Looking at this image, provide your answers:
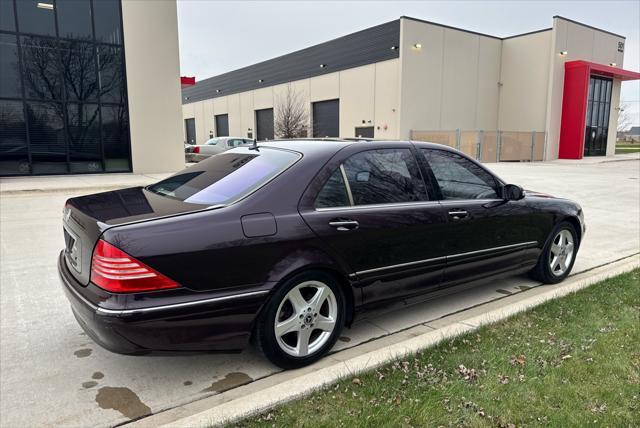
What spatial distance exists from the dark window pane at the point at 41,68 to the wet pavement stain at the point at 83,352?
624 inches

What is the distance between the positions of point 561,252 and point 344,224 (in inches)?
120

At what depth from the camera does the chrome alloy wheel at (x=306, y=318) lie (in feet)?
10.4

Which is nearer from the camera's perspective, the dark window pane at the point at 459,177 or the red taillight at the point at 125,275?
the red taillight at the point at 125,275

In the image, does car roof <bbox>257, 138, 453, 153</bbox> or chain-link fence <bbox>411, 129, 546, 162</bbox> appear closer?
car roof <bbox>257, 138, 453, 153</bbox>

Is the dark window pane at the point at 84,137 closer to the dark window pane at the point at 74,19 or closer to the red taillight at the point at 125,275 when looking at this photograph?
the dark window pane at the point at 74,19

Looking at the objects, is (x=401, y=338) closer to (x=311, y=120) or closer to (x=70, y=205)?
(x=70, y=205)

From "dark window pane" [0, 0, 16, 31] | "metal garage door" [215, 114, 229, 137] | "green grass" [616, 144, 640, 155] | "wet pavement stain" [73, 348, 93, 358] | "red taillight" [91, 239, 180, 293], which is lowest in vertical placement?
"green grass" [616, 144, 640, 155]

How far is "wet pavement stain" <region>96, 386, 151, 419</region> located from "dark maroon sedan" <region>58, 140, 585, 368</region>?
0.38 meters

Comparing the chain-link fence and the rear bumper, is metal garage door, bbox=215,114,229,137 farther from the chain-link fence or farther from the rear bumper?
the rear bumper

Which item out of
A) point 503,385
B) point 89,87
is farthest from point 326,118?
point 503,385

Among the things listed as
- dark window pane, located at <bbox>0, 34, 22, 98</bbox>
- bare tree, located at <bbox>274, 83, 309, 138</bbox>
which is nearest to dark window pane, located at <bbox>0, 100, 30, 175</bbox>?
dark window pane, located at <bbox>0, 34, 22, 98</bbox>

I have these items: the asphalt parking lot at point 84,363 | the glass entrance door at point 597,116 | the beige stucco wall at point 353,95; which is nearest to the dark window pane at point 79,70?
the asphalt parking lot at point 84,363

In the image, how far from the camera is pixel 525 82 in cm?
3334

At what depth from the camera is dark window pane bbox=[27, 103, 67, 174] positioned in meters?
16.5
